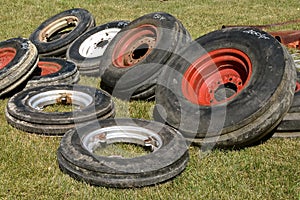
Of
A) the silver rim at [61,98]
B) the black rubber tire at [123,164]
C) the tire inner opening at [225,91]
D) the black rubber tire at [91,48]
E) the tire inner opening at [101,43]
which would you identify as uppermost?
the black rubber tire at [123,164]

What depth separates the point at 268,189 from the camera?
3.81 metres

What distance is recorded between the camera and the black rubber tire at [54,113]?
503 cm

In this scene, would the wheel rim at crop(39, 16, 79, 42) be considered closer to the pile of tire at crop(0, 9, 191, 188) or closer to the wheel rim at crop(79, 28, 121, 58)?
the pile of tire at crop(0, 9, 191, 188)

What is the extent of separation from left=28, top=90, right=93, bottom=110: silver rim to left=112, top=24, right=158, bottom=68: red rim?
0.87 m

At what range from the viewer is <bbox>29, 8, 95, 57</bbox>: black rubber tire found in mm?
8273

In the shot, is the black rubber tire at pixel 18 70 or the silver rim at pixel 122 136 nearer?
the silver rim at pixel 122 136

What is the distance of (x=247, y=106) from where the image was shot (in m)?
4.31

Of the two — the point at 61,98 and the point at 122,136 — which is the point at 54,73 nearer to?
the point at 61,98

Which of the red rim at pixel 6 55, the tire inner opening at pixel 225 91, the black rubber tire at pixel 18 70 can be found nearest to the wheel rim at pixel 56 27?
the red rim at pixel 6 55

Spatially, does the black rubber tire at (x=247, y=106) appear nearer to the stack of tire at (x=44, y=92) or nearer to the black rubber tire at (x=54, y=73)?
the stack of tire at (x=44, y=92)

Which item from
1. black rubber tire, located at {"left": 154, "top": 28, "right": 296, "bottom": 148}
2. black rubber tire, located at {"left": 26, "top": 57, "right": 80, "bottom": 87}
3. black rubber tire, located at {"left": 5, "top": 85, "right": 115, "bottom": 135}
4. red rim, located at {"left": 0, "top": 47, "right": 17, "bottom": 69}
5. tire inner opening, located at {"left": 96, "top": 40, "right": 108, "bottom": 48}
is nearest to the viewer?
black rubber tire, located at {"left": 154, "top": 28, "right": 296, "bottom": 148}

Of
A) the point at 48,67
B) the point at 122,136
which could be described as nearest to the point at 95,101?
the point at 122,136

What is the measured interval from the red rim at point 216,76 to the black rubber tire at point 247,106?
6.6 inches

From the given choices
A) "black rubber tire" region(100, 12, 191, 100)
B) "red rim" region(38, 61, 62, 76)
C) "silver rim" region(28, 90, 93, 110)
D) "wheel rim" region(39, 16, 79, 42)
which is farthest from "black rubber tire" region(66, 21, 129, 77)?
"silver rim" region(28, 90, 93, 110)
